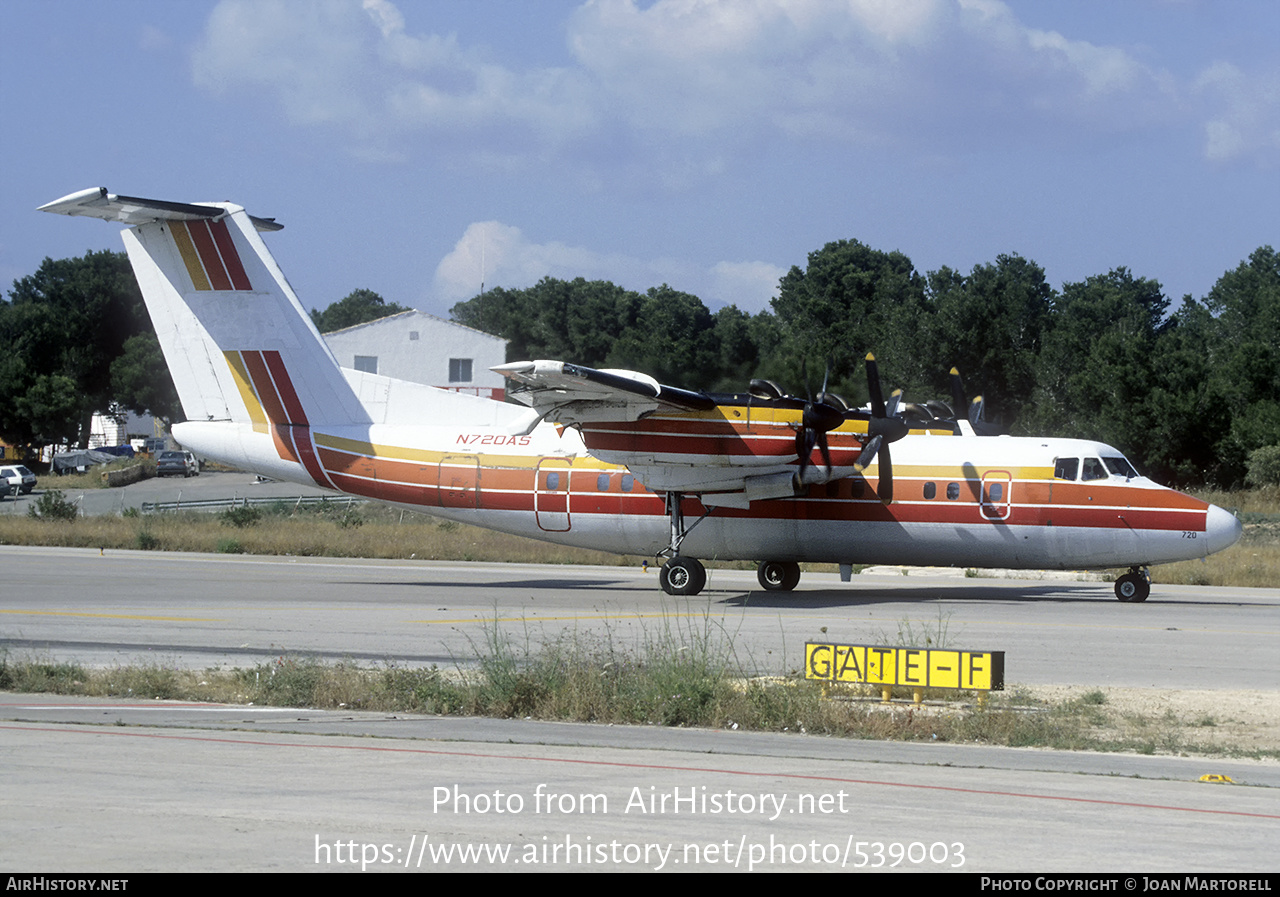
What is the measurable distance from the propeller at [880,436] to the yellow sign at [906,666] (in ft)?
36.5

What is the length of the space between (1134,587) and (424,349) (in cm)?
4943

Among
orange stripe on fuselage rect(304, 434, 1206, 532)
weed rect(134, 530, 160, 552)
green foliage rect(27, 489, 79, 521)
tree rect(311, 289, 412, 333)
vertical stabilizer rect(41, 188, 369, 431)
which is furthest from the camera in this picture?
tree rect(311, 289, 412, 333)

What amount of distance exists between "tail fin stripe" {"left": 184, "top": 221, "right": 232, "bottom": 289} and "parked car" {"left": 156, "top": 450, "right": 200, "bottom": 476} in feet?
181

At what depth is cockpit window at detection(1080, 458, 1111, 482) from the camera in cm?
2367

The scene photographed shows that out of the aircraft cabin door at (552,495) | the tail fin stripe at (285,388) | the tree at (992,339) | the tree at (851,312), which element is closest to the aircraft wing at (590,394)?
the aircraft cabin door at (552,495)

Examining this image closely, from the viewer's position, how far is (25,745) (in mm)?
9188

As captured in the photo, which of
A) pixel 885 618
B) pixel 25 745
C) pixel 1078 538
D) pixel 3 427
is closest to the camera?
pixel 25 745

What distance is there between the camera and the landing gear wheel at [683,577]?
24375mm

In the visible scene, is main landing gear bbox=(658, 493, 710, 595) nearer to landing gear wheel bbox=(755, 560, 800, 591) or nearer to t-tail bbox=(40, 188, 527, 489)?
landing gear wheel bbox=(755, 560, 800, 591)

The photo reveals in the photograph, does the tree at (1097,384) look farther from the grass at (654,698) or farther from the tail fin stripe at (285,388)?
the grass at (654,698)

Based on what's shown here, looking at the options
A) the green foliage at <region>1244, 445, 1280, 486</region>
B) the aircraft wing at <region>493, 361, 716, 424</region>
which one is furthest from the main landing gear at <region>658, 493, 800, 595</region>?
the green foliage at <region>1244, 445, 1280, 486</region>
